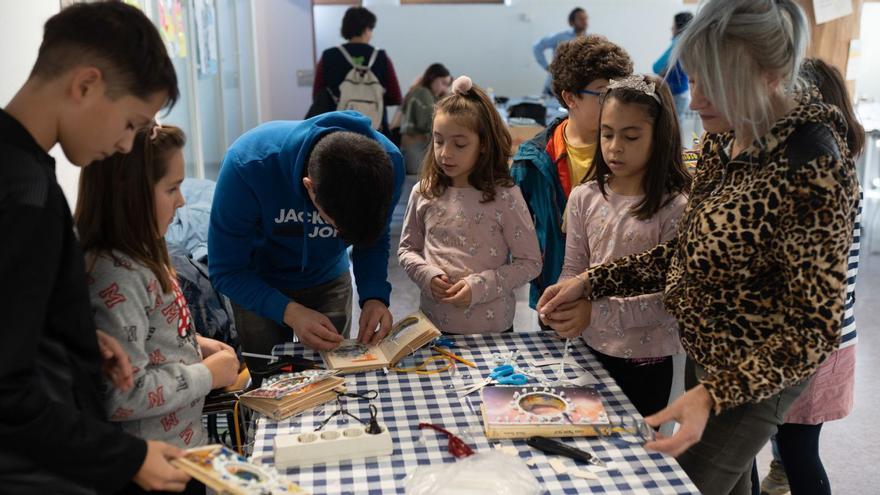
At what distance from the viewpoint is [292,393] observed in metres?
1.53

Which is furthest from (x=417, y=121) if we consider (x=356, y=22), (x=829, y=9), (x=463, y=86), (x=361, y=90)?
(x=463, y=86)

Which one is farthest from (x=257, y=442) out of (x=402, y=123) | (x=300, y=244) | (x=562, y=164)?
(x=402, y=123)

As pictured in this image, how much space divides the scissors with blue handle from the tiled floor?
55.5 inches

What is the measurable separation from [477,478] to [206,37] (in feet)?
13.8

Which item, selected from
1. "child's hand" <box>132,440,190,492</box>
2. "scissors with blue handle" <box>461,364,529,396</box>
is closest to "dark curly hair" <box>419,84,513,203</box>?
"scissors with blue handle" <box>461,364,529,396</box>

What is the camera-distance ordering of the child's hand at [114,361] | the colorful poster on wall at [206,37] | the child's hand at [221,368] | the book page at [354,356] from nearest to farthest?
the child's hand at [114,361]
the child's hand at [221,368]
the book page at [354,356]
the colorful poster on wall at [206,37]

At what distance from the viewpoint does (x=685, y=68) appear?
1.40 meters

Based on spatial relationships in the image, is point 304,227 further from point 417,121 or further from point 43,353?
point 417,121

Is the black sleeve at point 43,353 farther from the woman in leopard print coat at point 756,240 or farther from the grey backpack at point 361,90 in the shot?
the grey backpack at point 361,90

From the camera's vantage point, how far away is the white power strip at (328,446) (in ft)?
4.32

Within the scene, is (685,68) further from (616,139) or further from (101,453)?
(101,453)

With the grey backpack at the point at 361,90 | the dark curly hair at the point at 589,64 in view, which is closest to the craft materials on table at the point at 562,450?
the dark curly hair at the point at 589,64

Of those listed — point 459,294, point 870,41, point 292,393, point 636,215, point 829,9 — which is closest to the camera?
point 292,393

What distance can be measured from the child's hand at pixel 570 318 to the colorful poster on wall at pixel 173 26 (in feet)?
8.55
